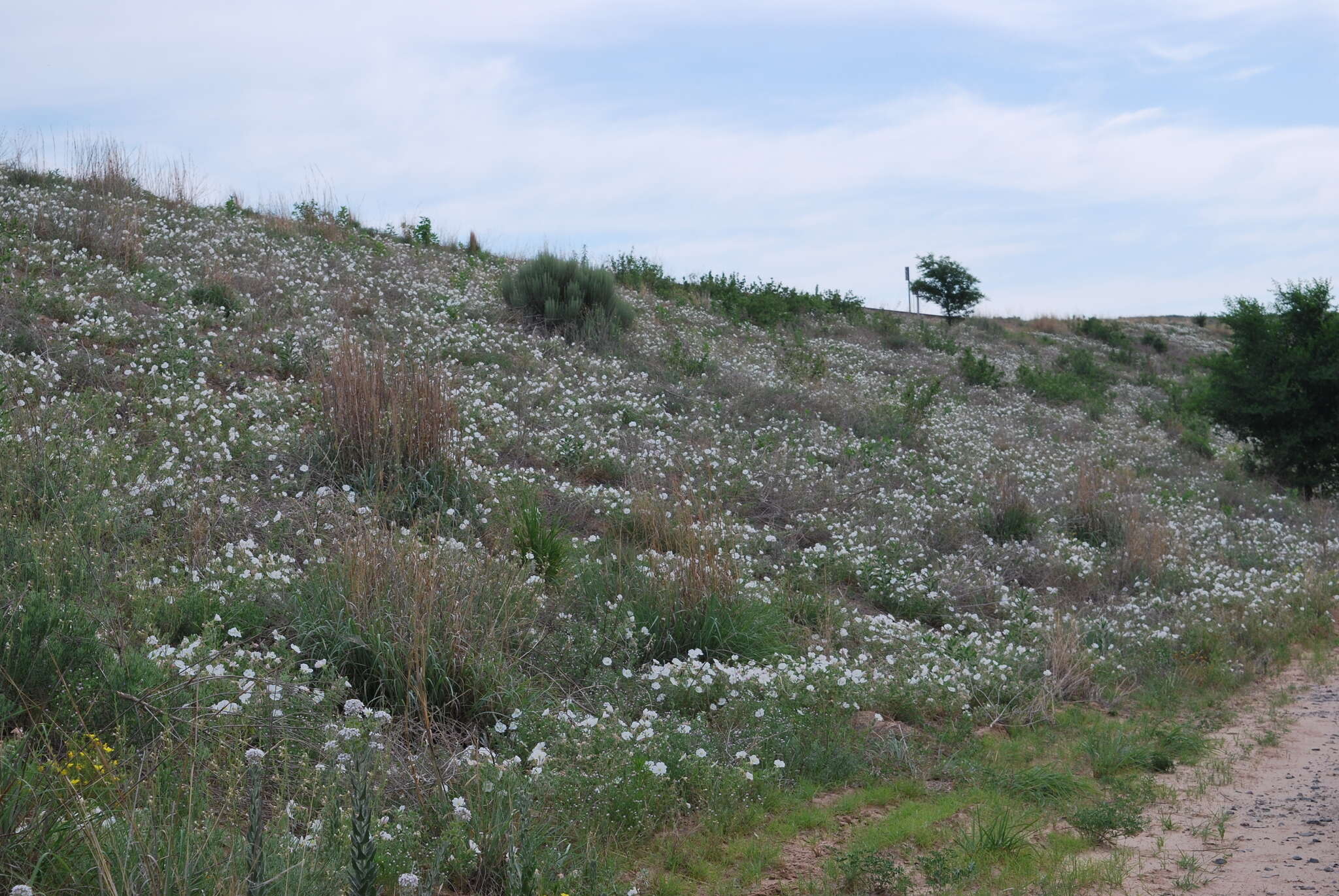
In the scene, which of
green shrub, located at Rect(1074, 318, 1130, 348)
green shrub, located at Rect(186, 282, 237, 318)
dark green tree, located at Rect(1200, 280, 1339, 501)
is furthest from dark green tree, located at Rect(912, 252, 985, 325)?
green shrub, located at Rect(186, 282, 237, 318)

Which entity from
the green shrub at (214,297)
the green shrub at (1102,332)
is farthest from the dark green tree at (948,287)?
the green shrub at (214,297)

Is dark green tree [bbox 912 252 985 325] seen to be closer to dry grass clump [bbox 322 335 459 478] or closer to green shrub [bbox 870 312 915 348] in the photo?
green shrub [bbox 870 312 915 348]

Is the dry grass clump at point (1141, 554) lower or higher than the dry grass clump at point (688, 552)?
lower

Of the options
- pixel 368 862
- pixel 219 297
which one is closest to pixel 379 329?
pixel 219 297

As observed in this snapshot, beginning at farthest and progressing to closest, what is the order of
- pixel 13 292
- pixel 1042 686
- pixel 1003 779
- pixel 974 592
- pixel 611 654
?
1. pixel 13 292
2. pixel 974 592
3. pixel 1042 686
4. pixel 611 654
5. pixel 1003 779

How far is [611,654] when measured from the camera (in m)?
5.93

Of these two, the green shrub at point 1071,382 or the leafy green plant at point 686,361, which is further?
the green shrub at point 1071,382

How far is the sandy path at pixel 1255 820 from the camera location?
4164 millimetres

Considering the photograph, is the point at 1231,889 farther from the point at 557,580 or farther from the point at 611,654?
the point at 557,580

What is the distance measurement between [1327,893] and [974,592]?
506 cm

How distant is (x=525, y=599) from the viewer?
6.07 meters

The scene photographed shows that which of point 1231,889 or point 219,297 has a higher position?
point 219,297

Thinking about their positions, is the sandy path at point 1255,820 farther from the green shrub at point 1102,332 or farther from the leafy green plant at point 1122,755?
the green shrub at point 1102,332

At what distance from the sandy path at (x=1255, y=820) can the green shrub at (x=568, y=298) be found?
415 inches
